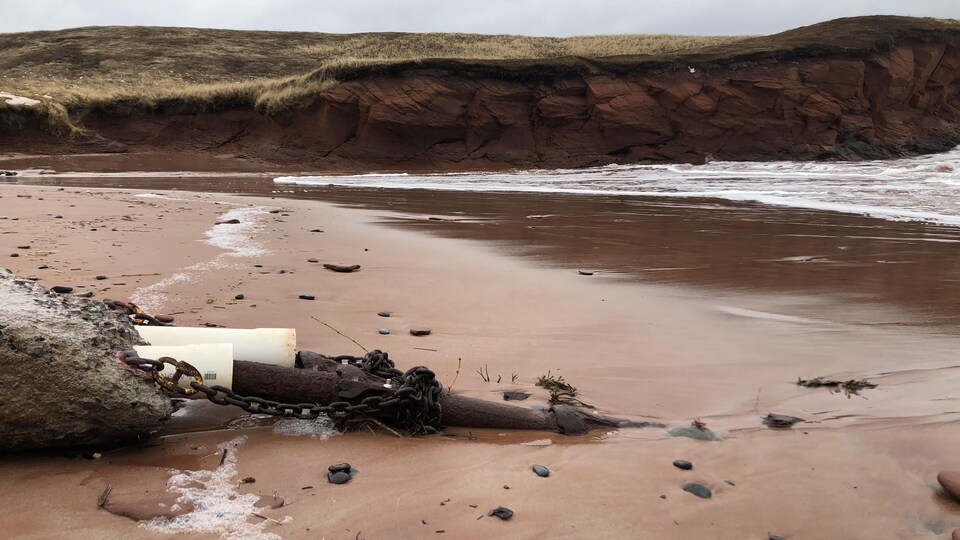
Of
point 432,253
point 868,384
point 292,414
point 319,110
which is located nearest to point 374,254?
point 432,253

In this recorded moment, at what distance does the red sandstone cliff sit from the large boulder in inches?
899

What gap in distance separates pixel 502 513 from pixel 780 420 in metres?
1.23

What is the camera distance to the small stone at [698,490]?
1.94m

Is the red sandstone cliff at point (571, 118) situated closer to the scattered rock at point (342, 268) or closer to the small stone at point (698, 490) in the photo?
the scattered rock at point (342, 268)

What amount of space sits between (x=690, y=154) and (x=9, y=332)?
25.3 meters

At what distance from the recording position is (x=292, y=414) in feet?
7.55

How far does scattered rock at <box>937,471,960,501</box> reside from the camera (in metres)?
1.90

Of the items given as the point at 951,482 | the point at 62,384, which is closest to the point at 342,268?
the point at 62,384

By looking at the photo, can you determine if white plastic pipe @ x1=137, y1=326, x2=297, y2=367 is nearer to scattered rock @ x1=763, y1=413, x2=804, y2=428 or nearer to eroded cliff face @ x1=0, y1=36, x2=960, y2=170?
scattered rock @ x1=763, y1=413, x2=804, y2=428

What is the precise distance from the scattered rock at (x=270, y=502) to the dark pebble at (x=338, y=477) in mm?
169

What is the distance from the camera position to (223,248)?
5.80m

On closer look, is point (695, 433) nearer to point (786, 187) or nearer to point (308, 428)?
point (308, 428)

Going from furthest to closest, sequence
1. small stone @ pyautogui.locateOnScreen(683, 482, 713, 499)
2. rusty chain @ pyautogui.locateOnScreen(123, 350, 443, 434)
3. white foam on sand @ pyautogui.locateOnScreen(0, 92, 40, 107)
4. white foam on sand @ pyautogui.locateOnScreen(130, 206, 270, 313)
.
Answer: white foam on sand @ pyautogui.locateOnScreen(0, 92, 40, 107) → white foam on sand @ pyautogui.locateOnScreen(130, 206, 270, 313) → rusty chain @ pyautogui.locateOnScreen(123, 350, 443, 434) → small stone @ pyautogui.locateOnScreen(683, 482, 713, 499)

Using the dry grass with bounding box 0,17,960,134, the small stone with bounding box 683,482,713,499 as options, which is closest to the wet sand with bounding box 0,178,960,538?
the small stone with bounding box 683,482,713,499
